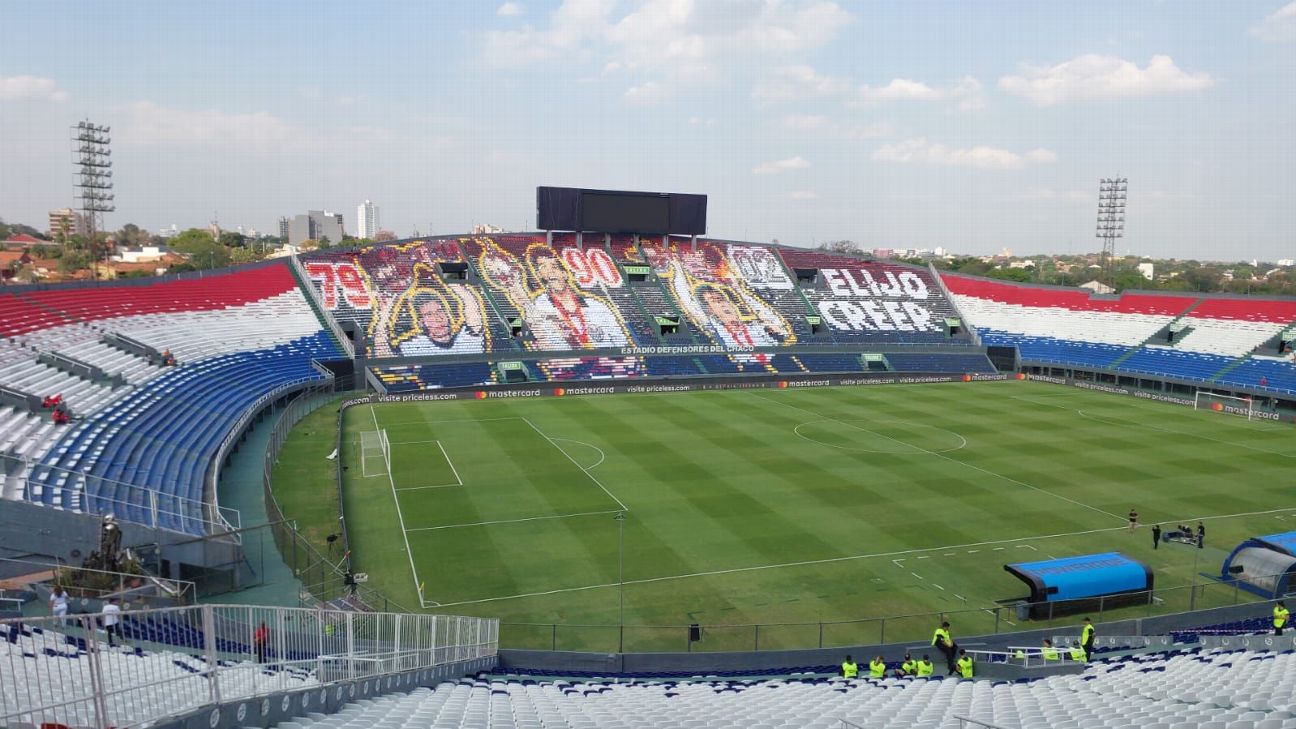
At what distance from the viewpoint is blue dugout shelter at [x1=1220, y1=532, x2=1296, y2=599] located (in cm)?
2319

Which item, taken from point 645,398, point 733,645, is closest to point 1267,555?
point 733,645

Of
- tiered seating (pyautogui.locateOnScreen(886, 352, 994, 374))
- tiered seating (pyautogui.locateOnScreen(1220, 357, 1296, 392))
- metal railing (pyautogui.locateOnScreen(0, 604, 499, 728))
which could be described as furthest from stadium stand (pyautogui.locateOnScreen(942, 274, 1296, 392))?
metal railing (pyautogui.locateOnScreen(0, 604, 499, 728))

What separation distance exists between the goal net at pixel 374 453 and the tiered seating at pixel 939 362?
43.7m

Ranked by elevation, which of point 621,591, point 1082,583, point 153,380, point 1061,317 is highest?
point 1061,317

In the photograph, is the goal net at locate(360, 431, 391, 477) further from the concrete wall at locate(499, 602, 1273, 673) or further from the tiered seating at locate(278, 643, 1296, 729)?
the tiered seating at locate(278, 643, 1296, 729)

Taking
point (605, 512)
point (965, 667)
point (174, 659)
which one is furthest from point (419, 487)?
point (174, 659)

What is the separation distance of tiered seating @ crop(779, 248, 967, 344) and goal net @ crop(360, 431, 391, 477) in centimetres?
4336

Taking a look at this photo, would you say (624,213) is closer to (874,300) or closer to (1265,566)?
(874,300)

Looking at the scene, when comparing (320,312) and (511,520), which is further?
(320,312)

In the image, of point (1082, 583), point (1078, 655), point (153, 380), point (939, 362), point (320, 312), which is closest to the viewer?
point (1078, 655)

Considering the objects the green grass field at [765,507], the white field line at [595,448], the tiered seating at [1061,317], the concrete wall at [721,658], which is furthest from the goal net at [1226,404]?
the concrete wall at [721,658]

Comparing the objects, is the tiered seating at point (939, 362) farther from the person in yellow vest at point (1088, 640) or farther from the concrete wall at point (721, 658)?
the person in yellow vest at point (1088, 640)

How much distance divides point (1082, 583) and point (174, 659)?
21885mm

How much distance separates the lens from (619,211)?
77250 mm
